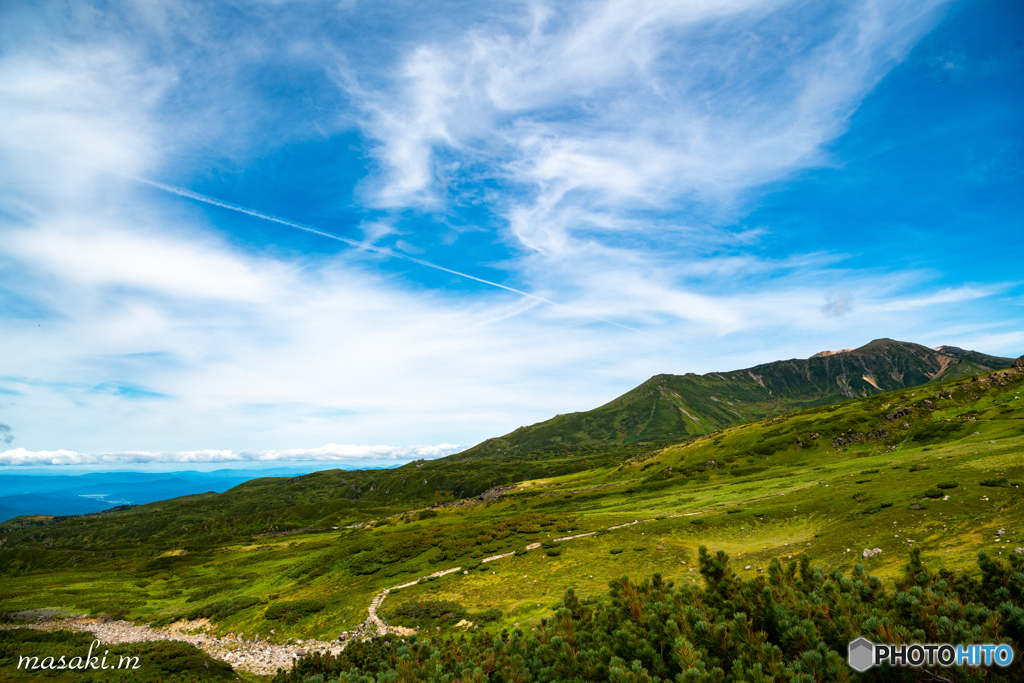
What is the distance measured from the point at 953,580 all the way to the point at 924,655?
13.4ft

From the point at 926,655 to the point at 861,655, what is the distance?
79 cm

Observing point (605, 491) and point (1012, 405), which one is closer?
point (1012, 405)

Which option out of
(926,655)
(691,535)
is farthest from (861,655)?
(691,535)

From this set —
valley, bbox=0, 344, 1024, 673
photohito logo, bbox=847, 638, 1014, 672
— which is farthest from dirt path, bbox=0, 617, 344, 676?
photohito logo, bbox=847, 638, 1014, 672

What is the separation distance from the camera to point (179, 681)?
67.7 ft

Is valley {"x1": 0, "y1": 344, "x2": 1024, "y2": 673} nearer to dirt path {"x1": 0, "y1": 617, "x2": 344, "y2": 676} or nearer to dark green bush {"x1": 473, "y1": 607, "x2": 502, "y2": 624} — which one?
dark green bush {"x1": 473, "y1": 607, "x2": 502, "y2": 624}

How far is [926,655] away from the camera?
6039 millimetres

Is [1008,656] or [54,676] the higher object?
[1008,656]

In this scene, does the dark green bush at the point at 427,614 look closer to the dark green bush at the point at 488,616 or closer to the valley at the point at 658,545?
the valley at the point at 658,545

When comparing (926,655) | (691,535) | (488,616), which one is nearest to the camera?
(926,655)

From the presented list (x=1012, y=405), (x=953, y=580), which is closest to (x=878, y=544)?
(x=953, y=580)

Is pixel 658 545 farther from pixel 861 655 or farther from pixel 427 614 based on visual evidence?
pixel 861 655

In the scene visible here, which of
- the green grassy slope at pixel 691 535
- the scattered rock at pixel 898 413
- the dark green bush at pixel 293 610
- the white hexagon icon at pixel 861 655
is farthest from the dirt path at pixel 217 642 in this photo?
the scattered rock at pixel 898 413

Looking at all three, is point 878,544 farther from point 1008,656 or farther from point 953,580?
point 1008,656
